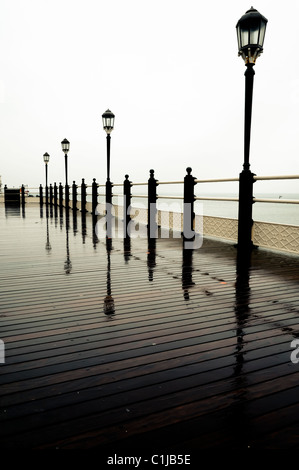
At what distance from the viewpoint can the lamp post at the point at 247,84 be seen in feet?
19.5


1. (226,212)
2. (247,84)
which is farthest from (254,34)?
(226,212)

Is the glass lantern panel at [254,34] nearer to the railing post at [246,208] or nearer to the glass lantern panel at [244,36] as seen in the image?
the glass lantern panel at [244,36]

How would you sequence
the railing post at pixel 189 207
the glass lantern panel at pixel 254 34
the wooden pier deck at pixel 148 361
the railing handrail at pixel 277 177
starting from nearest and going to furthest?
1. the wooden pier deck at pixel 148 361
2. the railing handrail at pixel 277 177
3. the glass lantern panel at pixel 254 34
4. the railing post at pixel 189 207

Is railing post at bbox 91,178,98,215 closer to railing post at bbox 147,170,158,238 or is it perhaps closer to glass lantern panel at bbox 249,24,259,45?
railing post at bbox 147,170,158,238

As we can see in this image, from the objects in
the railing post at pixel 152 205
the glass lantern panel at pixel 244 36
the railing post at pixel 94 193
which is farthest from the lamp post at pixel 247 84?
the railing post at pixel 94 193

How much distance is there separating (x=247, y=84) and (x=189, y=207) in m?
2.94

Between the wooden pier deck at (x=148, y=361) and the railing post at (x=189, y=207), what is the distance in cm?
365

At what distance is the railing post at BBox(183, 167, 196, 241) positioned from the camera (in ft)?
26.6

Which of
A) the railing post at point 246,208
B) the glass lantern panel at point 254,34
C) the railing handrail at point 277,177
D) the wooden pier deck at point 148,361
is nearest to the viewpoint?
the wooden pier deck at point 148,361

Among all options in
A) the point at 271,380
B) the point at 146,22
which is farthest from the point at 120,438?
the point at 146,22

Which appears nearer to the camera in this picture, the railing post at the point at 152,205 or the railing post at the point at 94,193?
the railing post at the point at 152,205

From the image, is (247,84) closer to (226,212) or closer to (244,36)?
(244,36)

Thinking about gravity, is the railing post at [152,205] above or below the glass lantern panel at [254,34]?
below

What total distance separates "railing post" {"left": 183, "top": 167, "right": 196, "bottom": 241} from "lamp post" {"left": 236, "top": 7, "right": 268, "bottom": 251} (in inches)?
66.0
